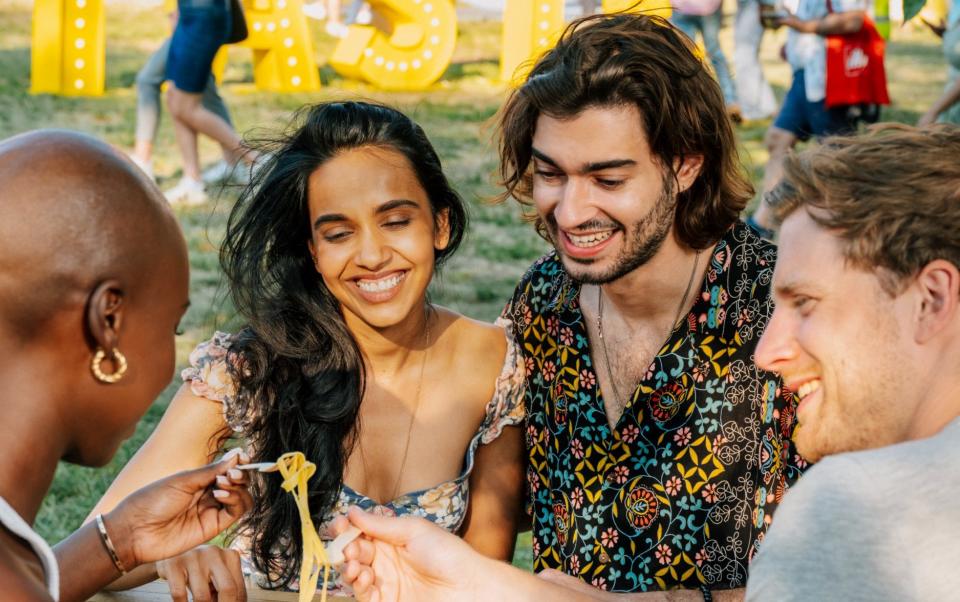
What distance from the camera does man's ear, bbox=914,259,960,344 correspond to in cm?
204

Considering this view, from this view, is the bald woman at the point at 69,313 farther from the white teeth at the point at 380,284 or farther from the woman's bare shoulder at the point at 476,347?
the woman's bare shoulder at the point at 476,347

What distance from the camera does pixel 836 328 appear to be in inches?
84.4

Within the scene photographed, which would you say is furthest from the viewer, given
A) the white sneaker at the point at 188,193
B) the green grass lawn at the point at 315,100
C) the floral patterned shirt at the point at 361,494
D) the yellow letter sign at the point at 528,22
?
the yellow letter sign at the point at 528,22

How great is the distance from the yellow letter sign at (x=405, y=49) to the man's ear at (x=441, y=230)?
854 cm

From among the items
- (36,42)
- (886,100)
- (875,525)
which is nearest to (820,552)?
(875,525)

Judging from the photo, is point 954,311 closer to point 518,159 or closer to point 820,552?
point 820,552

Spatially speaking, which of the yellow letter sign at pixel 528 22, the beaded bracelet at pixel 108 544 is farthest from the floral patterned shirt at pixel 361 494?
the yellow letter sign at pixel 528 22

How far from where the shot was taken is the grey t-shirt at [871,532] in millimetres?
1637

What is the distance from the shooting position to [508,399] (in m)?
3.43

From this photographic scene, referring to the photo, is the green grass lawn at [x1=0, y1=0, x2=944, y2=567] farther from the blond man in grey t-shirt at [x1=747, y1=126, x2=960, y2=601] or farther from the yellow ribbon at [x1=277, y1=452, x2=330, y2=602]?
the blond man in grey t-shirt at [x1=747, y1=126, x2=960, y2=601]

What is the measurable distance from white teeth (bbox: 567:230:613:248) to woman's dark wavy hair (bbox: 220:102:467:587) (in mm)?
423

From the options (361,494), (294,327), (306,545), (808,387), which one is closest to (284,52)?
(294,327)

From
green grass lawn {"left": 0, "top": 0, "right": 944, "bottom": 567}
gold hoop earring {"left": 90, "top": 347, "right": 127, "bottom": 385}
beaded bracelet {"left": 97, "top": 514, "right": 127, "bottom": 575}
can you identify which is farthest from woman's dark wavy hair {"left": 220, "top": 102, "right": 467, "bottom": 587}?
gold hoop earring {"left": 90, "top": 347, "right": 127, "bottom": 385}

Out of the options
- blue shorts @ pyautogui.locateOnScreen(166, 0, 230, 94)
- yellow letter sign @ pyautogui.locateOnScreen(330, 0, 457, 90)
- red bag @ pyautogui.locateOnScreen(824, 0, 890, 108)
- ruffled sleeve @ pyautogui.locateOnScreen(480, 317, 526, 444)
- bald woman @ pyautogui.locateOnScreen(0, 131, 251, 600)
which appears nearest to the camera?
bald woman @ pyautogui.locateOnScreen(0, 131, 251, 600)
